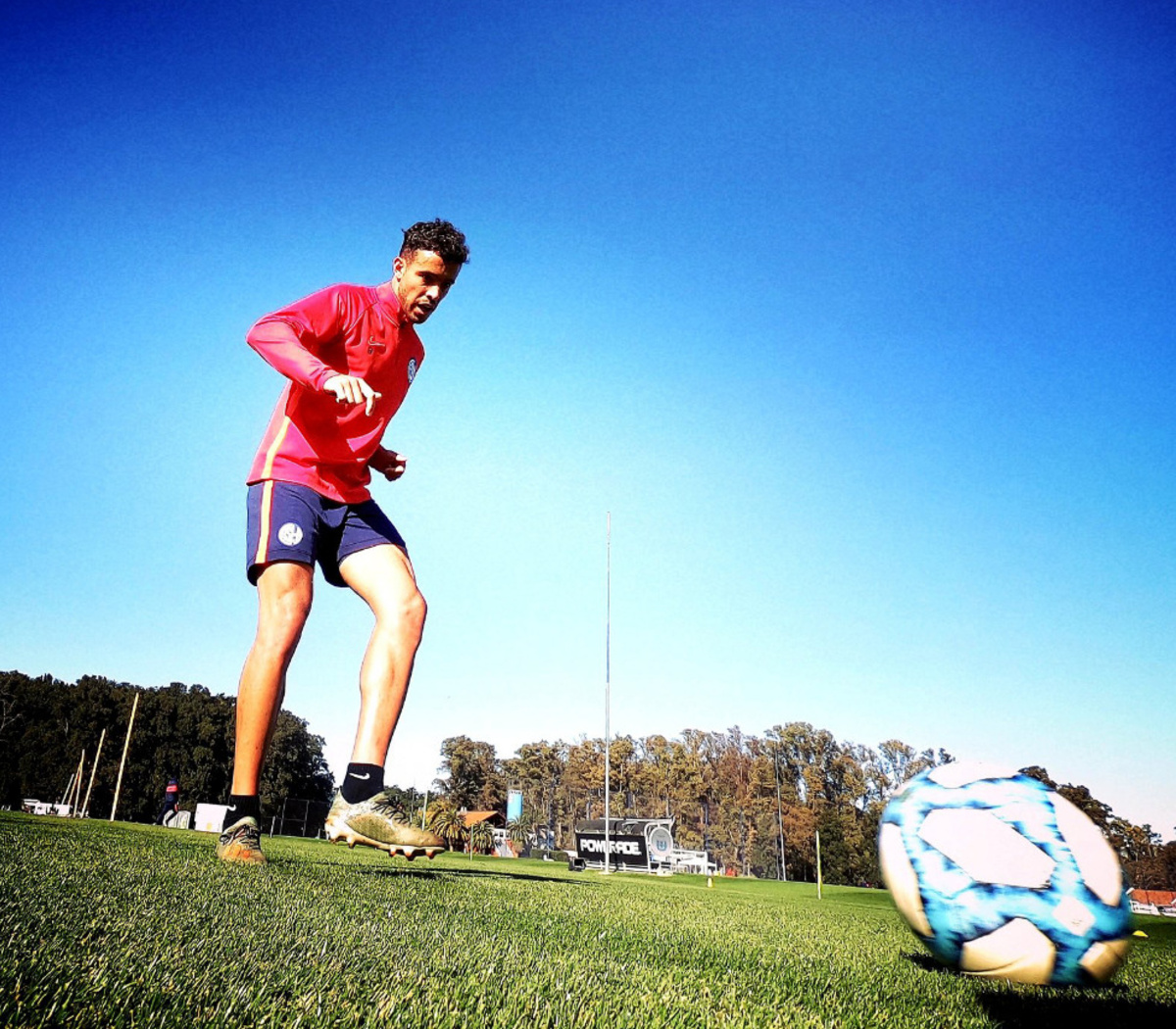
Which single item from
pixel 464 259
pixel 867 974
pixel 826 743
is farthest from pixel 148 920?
pixel 826 743

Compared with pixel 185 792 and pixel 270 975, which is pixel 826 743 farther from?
pixel 270 975

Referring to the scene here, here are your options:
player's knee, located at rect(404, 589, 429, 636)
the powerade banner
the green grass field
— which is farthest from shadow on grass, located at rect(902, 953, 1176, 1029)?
the powerade banner

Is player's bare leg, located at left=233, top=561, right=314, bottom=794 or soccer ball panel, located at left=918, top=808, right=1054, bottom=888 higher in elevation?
player's bare leg, located at left=233, top=561, right=314, bottom=794

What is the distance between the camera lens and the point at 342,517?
11.2 feet

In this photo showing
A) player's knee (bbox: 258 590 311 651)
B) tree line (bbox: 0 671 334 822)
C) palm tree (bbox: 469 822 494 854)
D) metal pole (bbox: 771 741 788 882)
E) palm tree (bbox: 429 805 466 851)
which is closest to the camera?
player's knee (bbox: 258 590 311 651)

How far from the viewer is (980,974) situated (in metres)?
2.36

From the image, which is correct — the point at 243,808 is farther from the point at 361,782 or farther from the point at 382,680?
the point at 382,680

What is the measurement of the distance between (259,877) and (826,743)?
77.0 m

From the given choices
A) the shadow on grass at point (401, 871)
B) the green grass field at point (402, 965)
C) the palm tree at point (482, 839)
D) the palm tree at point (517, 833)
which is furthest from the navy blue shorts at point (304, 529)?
the palm tree at point (517, 833)

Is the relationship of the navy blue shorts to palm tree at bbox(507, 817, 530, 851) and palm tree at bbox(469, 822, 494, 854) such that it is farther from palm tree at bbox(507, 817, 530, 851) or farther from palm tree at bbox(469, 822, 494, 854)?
palm tree at bbox(507, 817, 530, 851)

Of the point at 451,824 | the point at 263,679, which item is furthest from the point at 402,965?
the point at 451,824

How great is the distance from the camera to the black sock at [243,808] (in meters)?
3.10

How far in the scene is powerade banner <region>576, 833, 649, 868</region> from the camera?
3322cm

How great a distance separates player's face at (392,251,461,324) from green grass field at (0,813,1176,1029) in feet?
8.23
